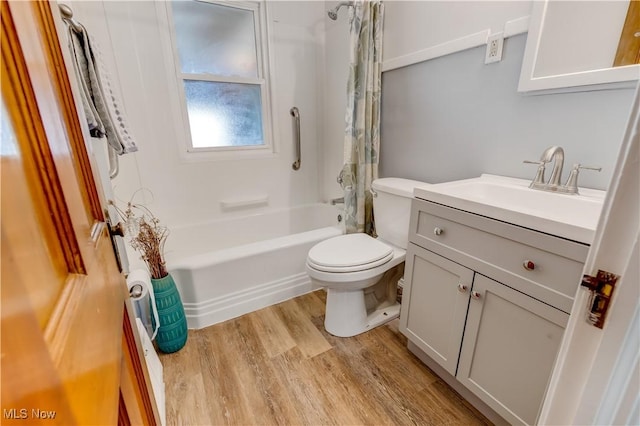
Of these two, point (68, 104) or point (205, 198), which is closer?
point (68, 104)

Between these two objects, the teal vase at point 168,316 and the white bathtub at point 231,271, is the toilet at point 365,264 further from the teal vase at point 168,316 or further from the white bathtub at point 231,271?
the teal vase at point 168,316

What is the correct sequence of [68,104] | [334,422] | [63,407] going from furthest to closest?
1. [334,422]
2. [68,104]
3. [63,407]

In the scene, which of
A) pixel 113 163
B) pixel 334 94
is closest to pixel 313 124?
pixel 334 94

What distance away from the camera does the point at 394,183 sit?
5.48ft

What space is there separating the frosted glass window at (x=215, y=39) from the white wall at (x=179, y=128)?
148mm

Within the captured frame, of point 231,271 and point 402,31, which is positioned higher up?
point 402,31

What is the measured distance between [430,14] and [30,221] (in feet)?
6.18

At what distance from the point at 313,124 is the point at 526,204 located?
188cm

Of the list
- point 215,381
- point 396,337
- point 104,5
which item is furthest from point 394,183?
point 104,5

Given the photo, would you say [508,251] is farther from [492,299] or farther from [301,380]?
[301,380]

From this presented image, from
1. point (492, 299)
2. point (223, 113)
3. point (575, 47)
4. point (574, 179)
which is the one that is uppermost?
point (575, 47)

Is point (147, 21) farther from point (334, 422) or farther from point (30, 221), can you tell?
point (334, 422)
